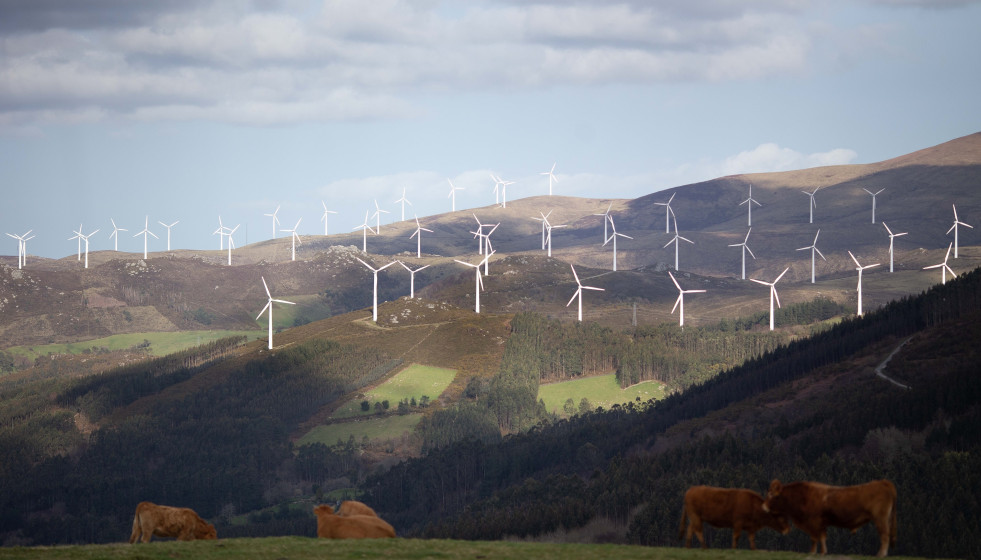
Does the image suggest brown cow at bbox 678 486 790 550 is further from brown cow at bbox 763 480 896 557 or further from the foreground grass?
the foreground grass

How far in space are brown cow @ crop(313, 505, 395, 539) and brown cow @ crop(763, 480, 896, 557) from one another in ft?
47.5

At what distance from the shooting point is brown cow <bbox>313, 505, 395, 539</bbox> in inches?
1540

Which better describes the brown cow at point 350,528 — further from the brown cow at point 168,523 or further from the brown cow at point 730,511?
the brown cow at point 730,511

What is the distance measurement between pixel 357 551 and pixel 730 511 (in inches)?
522

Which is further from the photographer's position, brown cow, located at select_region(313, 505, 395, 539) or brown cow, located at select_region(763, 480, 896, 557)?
brown cow, located at select_region(313, 505, 395, 539)

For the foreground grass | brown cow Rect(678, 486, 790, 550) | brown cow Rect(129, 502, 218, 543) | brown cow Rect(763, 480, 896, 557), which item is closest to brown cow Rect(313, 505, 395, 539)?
the foreground grass

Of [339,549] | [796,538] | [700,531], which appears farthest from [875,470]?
[339,549]

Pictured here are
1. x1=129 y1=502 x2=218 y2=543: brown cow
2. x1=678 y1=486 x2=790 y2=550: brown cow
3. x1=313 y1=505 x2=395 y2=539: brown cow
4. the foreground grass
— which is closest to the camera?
the foreground grass

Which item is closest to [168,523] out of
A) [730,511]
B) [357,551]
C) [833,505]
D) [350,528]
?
[350,528]

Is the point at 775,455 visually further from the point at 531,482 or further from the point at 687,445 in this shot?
the point at 531,482

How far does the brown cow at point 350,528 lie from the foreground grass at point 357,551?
1.05 m

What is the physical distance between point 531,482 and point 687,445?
98.1 feet

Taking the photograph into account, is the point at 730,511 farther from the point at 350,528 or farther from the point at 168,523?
the point at 168,523

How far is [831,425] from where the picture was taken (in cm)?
16500
